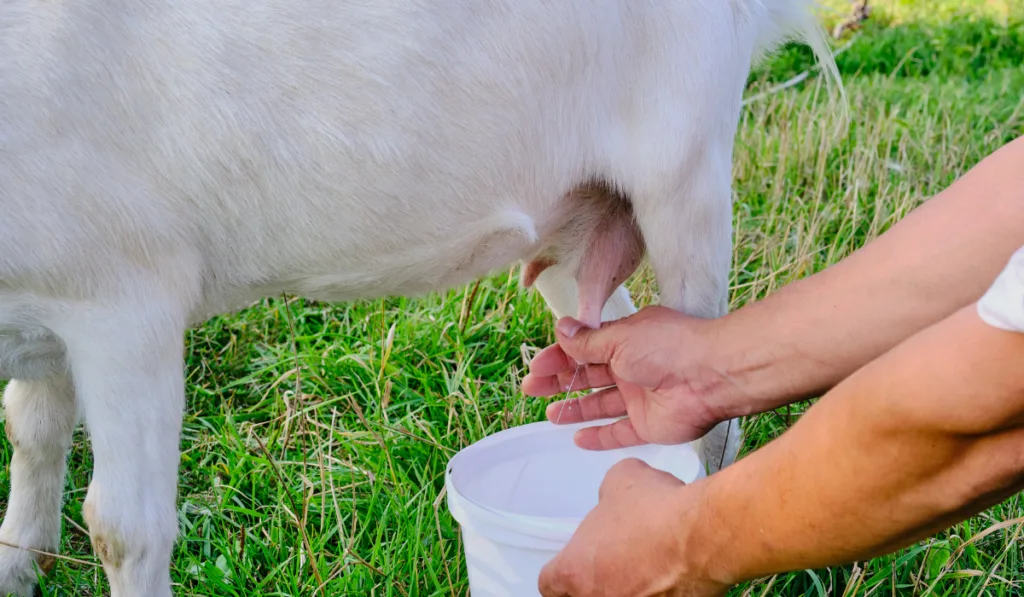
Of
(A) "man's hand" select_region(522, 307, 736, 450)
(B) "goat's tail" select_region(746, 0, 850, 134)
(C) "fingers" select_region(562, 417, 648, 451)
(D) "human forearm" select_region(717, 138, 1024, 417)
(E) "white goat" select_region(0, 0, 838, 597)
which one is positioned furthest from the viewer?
(B) "goat's tail" select_region(746, 0, 850, 134)

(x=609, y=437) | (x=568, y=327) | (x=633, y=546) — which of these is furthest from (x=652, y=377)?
(x=633, y=546)

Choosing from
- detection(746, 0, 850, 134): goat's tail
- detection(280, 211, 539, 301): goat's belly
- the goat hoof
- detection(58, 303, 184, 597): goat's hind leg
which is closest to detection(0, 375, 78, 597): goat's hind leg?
the goat hoof

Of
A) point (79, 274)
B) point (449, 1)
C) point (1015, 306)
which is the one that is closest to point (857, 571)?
point (1015, 306)

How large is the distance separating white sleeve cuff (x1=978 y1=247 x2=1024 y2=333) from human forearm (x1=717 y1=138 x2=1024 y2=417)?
60 cm

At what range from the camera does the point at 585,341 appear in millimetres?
2344

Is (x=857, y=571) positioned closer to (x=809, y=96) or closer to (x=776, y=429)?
(x=776, y=429)

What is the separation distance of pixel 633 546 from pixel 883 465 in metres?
0.45

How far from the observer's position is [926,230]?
68.8 inches

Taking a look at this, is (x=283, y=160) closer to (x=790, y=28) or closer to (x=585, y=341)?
(x=585, y=341)

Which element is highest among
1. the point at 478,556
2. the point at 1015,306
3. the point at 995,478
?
the point at 1015,306

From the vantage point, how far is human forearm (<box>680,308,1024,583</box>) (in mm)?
1118

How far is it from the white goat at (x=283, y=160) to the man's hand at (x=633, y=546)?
65 centimetres

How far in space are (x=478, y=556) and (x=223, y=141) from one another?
2.79ft

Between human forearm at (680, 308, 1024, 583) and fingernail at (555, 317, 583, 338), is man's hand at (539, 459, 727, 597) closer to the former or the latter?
human forearm at (680, 308, 1024, 583)
